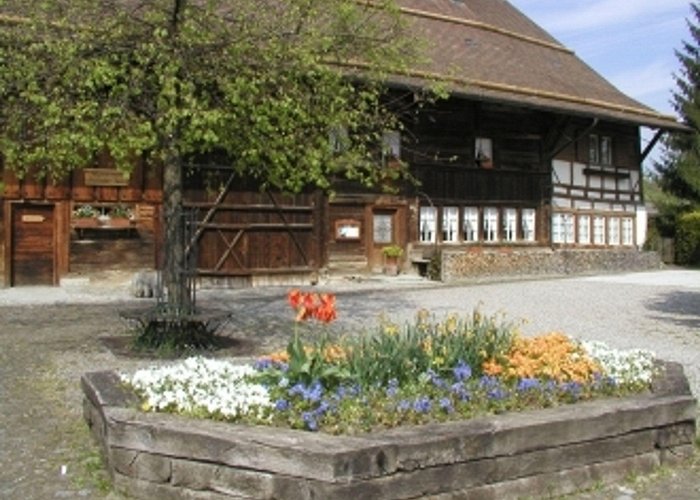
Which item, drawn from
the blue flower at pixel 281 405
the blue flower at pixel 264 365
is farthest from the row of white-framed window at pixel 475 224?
the blue flower at pixel 281 405

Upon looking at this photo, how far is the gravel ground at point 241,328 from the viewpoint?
5316mm

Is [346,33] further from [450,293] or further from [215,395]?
[450,293]

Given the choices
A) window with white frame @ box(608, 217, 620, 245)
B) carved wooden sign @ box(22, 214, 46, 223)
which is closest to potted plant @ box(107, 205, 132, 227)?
carved wooden sign @ box(22, 214, 46, 223)

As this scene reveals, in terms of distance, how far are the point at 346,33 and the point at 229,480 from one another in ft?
Answer: 23.5

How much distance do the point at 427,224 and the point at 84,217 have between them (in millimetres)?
9405

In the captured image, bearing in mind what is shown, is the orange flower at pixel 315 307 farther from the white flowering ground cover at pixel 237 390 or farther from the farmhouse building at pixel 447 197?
the farmhouse building at pixel 447 197

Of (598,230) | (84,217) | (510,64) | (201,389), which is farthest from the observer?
(598,230)

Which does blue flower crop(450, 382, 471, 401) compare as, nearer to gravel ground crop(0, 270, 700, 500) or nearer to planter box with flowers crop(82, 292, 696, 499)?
planter box with flowers crop(82, 292, 696, 499)

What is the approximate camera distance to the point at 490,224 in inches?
969

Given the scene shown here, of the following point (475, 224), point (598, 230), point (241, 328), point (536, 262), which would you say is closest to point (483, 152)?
point (475, 224)

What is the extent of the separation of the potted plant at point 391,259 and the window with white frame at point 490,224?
349 centimetres

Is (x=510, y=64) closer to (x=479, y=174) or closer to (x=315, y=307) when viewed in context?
(x=479, y=174)

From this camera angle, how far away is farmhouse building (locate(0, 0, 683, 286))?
58.1ft

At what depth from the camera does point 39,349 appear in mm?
10109
